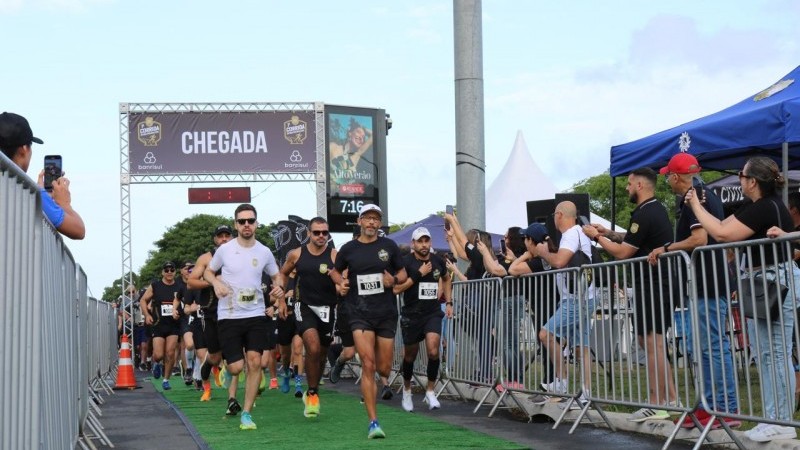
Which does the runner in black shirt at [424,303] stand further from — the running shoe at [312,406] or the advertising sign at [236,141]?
the advertising sign at [236,141]

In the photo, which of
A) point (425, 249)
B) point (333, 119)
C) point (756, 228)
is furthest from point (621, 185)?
point (756, 228)

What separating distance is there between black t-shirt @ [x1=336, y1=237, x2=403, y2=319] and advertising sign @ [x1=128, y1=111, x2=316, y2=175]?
82.7 ft

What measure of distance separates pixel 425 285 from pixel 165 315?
810cm

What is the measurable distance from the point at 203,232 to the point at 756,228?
116m

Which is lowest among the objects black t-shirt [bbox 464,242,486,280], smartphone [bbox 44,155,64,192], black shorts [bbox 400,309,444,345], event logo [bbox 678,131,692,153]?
black shorts [bbox 400,309,444,345]

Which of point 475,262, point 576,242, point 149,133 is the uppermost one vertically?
point 149,133

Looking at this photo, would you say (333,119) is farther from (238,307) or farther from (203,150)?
(238,307)

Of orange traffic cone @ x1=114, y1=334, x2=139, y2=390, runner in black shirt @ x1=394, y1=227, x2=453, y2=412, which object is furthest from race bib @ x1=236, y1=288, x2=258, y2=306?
orange traffic cone @ x1=114, y1=334, x2=139, y2=390

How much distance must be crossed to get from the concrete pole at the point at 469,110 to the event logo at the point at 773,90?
4.03m

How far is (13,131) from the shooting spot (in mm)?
5797

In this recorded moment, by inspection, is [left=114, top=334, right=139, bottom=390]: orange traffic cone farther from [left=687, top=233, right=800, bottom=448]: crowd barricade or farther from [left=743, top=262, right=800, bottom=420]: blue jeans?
[left=743, top=262, right=800, bottom=420]: blue jeans

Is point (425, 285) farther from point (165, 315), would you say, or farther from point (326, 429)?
point (165, 315)

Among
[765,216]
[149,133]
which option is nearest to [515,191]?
[149,133]

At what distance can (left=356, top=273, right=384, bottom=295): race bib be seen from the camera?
11.1 meters
